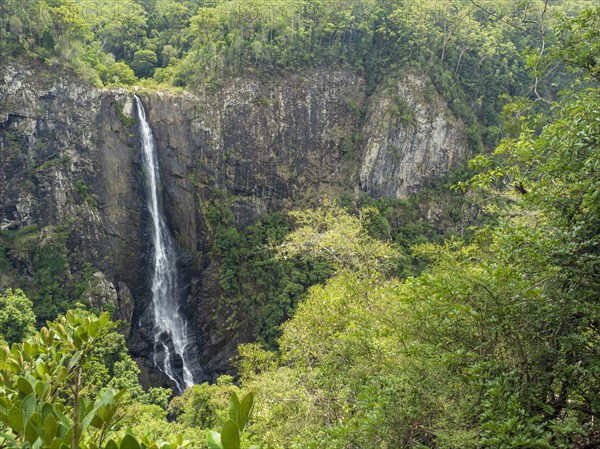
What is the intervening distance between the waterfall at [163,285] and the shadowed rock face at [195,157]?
1.30 feet

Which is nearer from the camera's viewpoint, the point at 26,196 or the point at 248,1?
the point at 26,196

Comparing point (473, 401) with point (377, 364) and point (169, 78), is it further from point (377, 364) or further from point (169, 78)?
point (169, 78)

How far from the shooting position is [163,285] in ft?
66.7

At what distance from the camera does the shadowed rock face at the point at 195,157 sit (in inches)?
740

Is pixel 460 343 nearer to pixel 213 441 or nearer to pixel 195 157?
pixel 213 441

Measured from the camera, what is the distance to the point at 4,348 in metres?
1.74

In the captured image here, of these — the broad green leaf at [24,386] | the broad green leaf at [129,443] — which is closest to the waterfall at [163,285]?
the broad green leaf at [24,386]

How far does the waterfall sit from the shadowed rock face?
40cm

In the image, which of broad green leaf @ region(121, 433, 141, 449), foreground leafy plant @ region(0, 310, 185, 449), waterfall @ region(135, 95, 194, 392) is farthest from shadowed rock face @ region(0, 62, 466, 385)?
broad green leaf @ region(121, 433, 141, 449)

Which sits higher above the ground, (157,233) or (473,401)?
(473,401)

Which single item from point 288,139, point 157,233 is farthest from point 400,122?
point 157,233

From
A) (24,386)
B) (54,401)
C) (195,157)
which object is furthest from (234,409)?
(195,157)

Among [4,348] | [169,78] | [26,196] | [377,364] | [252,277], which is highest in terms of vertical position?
[4,348]

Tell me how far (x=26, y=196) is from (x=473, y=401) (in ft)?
67.4
